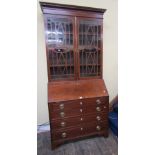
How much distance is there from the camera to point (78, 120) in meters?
1.90

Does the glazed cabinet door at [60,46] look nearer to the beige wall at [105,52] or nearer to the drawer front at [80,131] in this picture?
the beige wall at [105,52]

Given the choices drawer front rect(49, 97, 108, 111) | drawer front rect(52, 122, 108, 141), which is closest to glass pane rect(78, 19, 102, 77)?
drawer front rect(49, 97, 108, 111)

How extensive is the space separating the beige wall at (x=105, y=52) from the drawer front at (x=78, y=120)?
2.04ft

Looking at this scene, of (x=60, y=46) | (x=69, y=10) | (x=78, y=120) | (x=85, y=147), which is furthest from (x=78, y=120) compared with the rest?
(x=69, y=10)

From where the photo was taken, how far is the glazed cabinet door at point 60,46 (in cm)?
186

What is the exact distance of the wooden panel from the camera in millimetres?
1826

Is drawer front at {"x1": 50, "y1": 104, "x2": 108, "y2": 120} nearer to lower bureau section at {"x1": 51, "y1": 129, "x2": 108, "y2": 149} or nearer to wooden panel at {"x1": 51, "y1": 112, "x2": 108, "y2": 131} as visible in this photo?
wooden panel at {"x1": 51, "y1": 112, "x2": 108, "y2": 131}

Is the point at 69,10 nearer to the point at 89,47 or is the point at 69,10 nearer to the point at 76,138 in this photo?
the point at 89,47

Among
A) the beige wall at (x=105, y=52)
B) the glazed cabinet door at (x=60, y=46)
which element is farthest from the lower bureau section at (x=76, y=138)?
the glazed cabinet door at (x=60, y=46)
